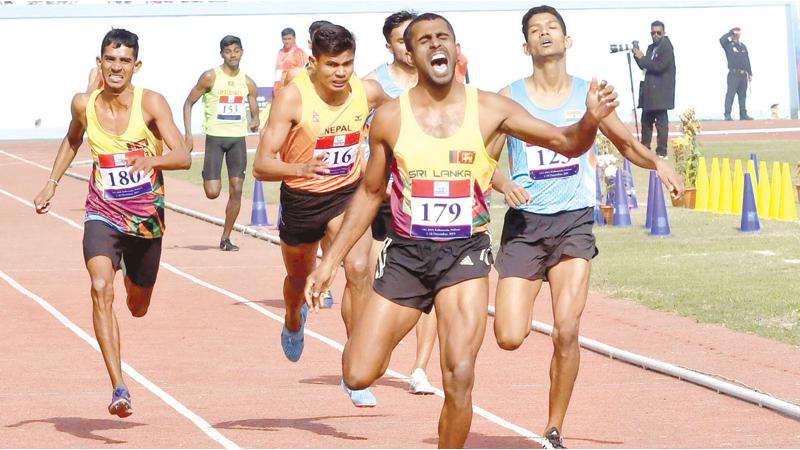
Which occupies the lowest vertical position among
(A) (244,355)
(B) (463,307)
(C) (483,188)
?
(A) (244,355)

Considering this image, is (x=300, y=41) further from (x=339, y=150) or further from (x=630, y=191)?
(x=339, y=150)

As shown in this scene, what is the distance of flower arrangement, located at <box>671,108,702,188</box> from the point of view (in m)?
21.4

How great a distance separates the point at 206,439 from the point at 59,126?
37509 millimetres

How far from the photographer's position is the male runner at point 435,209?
7.32 meters

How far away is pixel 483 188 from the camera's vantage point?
7.51m

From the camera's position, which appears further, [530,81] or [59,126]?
[59,126]

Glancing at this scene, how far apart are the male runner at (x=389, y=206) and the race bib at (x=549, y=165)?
166 cm

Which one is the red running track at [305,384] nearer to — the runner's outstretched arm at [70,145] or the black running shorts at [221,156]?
the runner's outstretched arm at [70,145]

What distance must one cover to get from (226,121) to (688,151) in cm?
604

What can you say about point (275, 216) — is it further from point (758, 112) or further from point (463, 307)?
point (758, 112)

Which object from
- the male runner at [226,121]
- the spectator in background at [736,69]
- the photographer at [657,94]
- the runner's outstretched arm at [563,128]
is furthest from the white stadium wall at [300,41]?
the runner's outstretched arm at [563,128]

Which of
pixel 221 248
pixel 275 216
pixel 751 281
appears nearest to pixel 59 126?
pixel 275 216

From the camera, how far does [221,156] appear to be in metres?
19.5

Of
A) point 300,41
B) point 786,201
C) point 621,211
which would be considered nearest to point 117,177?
point 621,211
